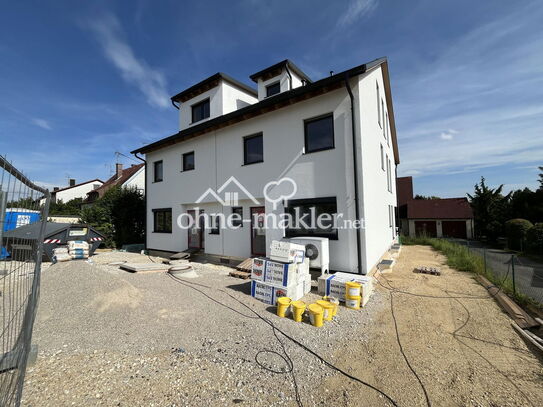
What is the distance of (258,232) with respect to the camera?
9.56 metres

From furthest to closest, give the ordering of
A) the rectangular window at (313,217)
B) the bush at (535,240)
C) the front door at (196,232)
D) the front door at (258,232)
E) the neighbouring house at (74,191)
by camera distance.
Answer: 1. the neighbouring house at (74,191)
2. the bush at (535,240)
3. the front door at (196,232)
4. the front door at (258,232)
5. the rectangular window at (313,217)

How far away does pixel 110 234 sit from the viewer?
51.1 ft

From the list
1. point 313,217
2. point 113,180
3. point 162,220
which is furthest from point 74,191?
point 313,217

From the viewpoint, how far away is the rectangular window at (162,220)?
12.7 m

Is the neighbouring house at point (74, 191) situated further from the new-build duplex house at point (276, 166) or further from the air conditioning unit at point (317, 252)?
the air conditioning unit at point (317, 252)

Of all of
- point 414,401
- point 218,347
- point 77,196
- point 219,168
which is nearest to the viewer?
point 414,401

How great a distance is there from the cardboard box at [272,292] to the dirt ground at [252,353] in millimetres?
328

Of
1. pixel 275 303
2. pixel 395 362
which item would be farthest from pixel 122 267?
pixel 395 362

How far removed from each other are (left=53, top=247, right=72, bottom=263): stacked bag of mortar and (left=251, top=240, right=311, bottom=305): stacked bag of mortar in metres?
8.77

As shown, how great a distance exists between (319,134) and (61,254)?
36.7 ft

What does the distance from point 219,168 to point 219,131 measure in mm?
1653

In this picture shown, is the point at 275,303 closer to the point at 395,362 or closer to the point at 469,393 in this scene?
the point at 395,362

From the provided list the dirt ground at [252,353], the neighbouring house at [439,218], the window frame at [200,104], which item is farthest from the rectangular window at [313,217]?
the neighbouring house at [439,218]

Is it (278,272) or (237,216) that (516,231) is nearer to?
(237,216)
